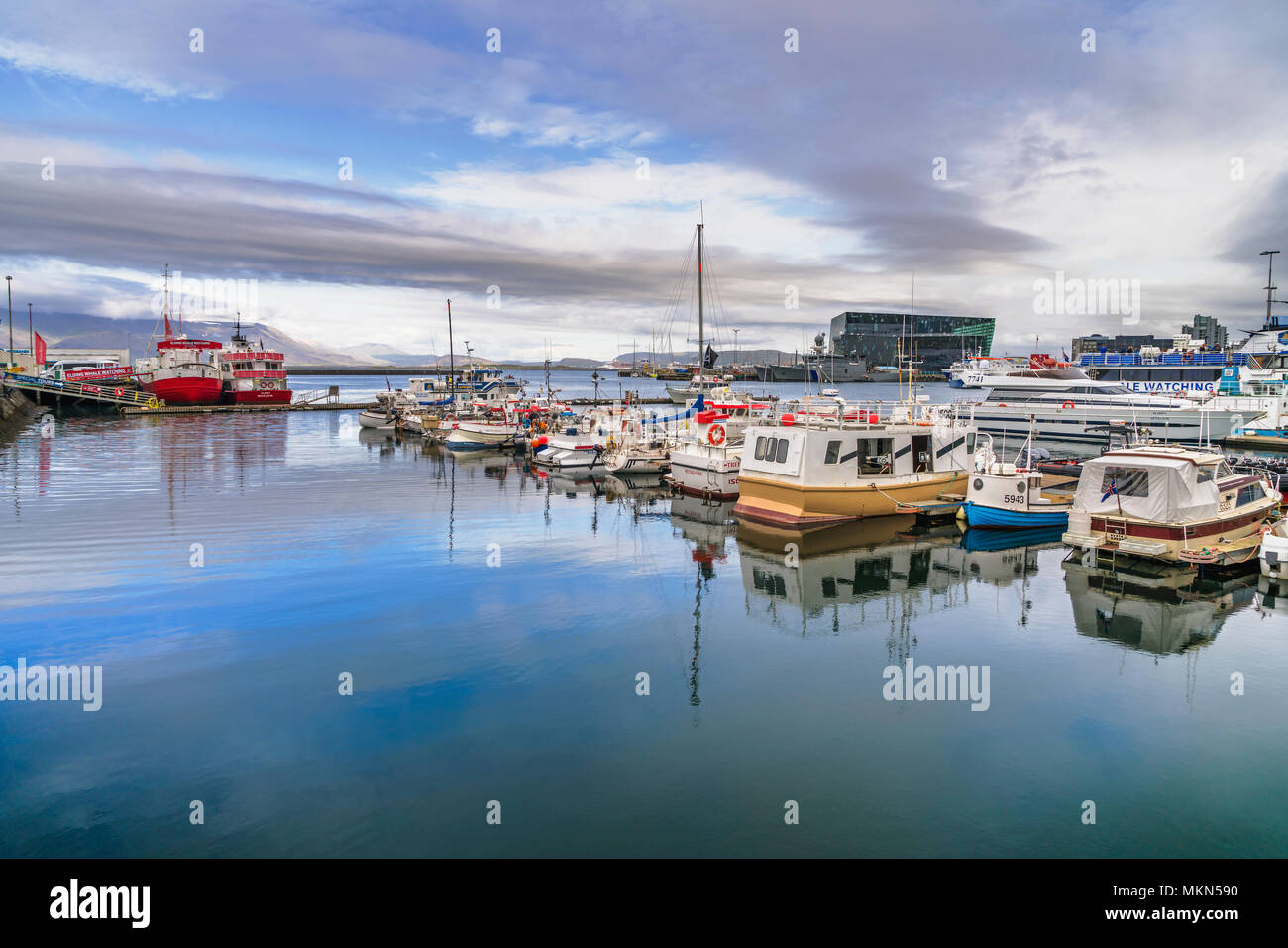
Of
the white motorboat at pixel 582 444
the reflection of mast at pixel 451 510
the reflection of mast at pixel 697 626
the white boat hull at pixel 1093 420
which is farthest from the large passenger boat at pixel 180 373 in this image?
the white boat hull at pixel 1093 420

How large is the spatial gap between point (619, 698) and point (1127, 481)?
18.3m

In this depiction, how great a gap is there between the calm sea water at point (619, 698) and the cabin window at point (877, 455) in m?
3.34

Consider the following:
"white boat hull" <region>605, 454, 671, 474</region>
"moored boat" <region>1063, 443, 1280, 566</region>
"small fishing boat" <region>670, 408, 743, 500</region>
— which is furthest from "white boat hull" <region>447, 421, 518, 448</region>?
"moored boat" <region>1063, 443, 1280, 566</region>

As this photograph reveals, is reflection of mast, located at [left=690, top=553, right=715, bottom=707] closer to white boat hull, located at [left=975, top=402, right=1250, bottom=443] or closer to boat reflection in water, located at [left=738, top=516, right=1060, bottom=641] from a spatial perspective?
boat reflection in water, located at [left=738, top=516, right=1060, bottom=641]

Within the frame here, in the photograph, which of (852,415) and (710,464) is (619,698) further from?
(710,464)

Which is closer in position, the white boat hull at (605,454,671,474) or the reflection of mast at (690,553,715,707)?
the reflection of mast at (690,553,715,707)

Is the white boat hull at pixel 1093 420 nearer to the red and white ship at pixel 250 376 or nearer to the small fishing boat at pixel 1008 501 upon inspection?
the small fishing boat at pixel 1008 501

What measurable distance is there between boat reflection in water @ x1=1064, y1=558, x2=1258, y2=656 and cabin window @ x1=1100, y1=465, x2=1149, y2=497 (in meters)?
2.20

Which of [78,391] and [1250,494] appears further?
[78,391]

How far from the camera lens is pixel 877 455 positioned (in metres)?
28.6

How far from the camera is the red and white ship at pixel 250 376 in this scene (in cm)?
8788

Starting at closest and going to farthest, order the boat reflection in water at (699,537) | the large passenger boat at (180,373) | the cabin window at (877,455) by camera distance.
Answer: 1. the boat reflection in water at (699,537)
2. the cabin window at (877,455)
3. the large passenger boat at (180,373)

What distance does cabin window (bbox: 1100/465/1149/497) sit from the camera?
21.8 metres

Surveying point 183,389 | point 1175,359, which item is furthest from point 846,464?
point 183,389
